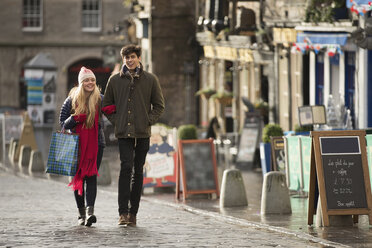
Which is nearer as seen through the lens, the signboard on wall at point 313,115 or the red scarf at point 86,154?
the red scarf at point 86,154

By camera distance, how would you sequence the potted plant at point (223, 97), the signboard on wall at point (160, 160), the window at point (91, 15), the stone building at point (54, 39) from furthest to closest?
the window at point (91, 15) < the stone building at point (54, 39) < the potted plant at point (223, 97) < the signboard on wall at point (160, 160)

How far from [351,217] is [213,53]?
23.9 m

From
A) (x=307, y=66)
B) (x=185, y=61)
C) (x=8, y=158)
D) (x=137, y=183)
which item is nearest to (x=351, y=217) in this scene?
(x=137, y=183)

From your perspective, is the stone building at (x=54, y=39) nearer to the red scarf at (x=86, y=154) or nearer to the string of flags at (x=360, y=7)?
the string of flags at (x=360, y=7)

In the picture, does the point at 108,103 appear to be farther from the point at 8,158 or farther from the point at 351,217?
the point at 8,158

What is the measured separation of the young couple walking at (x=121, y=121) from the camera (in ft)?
45.9

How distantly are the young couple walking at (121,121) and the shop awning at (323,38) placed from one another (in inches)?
384

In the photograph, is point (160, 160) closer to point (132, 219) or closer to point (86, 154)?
point (132, 219)

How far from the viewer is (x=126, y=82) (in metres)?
14.1

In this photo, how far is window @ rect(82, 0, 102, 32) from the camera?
65.2 metres

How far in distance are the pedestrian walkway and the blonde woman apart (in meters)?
0.39

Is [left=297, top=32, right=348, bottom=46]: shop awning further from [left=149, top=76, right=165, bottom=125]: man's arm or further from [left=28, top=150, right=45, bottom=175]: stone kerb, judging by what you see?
[left=149, top=76, right=165, bottom=125]: man's arm

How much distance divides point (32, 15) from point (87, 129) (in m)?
51.6

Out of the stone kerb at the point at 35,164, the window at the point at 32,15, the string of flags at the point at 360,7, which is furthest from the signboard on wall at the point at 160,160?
the window at the point at 32,15
